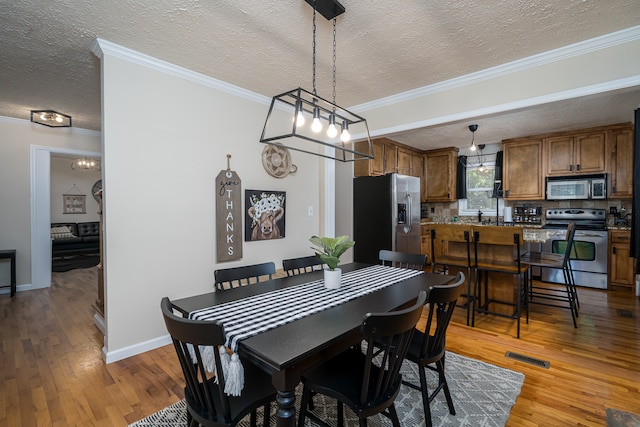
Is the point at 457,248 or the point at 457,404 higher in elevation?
the point at 457,248

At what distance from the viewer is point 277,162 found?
3650 mm

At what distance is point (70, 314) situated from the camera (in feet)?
11.8

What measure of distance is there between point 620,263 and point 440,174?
307cm

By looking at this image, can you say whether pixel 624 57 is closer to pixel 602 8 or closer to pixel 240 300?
pixel 602 8

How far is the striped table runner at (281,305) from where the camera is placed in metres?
1.33

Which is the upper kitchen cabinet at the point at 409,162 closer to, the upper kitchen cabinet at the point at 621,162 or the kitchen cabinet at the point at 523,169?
the kitchen cabinet at the point at 523,169

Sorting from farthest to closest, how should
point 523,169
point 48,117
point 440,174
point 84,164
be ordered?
1. point 84,164
2. point 440,174
3. point 523,169
4. point 48,117

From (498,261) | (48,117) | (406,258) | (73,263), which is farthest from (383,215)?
(73,263)

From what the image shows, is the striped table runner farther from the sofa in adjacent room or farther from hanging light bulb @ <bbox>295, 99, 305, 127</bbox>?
the sofa in adjacent room

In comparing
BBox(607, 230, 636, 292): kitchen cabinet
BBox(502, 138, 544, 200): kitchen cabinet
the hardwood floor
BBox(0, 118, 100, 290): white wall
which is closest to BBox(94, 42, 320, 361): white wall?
the hardwood floor

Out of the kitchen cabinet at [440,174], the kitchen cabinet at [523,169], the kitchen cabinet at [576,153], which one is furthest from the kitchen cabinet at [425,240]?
the kitchen cabinet at [576,153]

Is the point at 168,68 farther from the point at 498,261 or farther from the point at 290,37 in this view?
the point at 498,261

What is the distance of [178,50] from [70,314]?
10.8 ft

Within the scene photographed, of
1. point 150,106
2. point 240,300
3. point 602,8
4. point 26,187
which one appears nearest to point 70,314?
point 26,187
